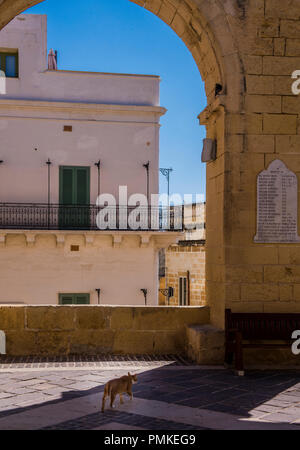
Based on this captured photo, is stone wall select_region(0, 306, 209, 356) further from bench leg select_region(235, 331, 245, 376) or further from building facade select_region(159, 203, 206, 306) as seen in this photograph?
building facade select_region(159, 203, 206, 306)

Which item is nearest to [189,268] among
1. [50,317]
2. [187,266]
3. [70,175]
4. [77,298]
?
[187,266]

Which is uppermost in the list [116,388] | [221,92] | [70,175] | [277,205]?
[70,175]

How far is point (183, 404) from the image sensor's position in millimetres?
4887

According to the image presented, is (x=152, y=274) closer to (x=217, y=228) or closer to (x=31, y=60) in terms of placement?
(x=31, y=60)

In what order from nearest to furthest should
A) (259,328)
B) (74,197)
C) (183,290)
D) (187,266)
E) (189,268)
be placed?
(259,328), (74,197), (189,268), (187,266), (183,290)

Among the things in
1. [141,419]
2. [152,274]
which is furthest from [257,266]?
[152,274]

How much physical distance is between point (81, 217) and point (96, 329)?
34.9 feet

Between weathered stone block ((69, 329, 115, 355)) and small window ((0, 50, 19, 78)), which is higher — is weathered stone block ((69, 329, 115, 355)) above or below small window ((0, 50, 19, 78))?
below

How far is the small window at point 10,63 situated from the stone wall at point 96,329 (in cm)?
1243

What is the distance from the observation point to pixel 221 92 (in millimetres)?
6879

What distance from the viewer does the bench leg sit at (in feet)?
20.2

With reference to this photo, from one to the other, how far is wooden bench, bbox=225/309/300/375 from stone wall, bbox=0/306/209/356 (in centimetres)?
85

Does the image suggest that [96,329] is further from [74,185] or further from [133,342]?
[74,185]

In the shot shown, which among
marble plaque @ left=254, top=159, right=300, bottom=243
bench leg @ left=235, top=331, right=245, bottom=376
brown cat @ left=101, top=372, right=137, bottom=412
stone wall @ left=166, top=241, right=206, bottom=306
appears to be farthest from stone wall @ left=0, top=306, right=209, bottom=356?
stone wall @ left=166, top=241, right=206, bottom=306
